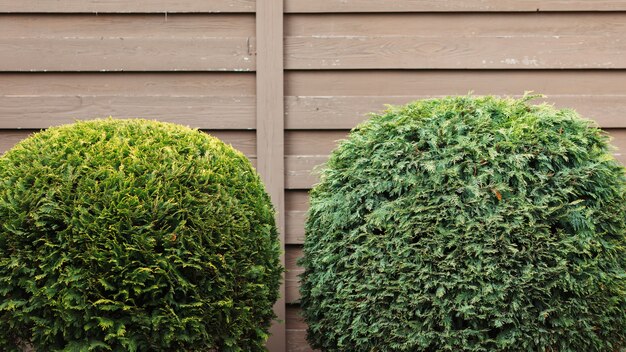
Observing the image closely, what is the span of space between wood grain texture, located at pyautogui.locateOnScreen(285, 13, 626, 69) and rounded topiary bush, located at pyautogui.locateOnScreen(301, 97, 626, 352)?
109 cm

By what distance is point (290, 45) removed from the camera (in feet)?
14.2

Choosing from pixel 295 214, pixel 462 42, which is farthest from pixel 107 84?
pixel 462 42

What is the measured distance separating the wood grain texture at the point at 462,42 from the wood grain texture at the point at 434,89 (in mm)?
56

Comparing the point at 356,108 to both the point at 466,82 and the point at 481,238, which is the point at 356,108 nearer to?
the point at 466,82

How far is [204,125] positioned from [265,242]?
49.2 inches

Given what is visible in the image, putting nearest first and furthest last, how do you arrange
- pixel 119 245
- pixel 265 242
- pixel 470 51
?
pixel 119 245, pixel 265 242, pixel 470 51

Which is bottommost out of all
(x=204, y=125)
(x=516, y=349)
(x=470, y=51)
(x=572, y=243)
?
(x=516, y=349)

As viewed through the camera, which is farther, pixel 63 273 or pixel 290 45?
pixel 290 45

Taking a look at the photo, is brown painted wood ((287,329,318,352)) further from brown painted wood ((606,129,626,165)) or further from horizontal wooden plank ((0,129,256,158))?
brown painted wood ((606,129,626,165))
